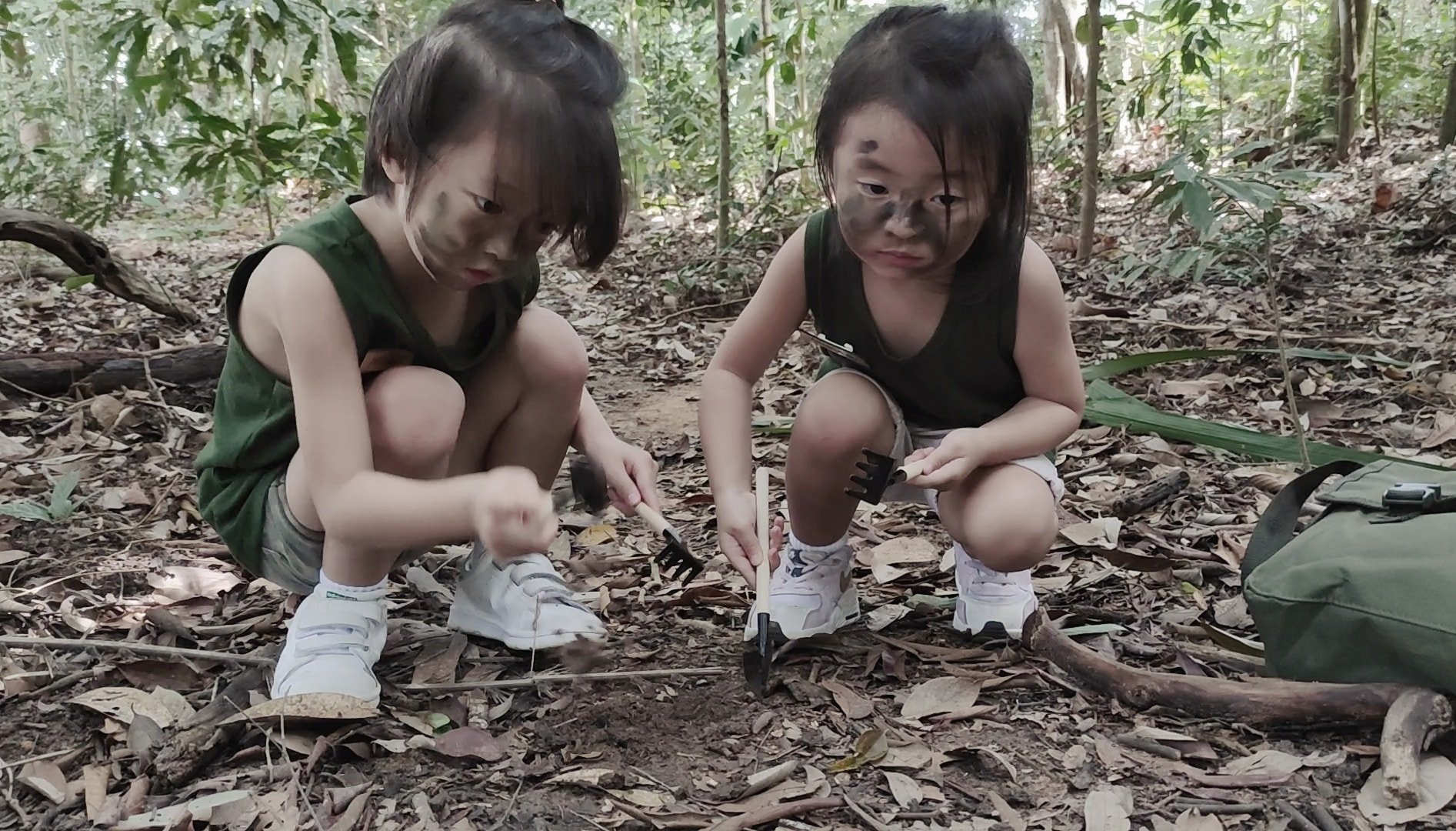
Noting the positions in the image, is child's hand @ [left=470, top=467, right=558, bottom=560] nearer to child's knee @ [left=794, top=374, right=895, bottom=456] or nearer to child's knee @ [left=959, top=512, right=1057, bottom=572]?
child's knee @ [left=794, top=374, right=895, bottom=456]

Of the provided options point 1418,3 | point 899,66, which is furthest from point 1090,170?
point 1418,3

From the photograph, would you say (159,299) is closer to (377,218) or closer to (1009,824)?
(377,218)

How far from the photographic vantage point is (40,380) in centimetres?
283

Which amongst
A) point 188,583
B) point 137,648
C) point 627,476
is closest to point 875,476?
point 627,476

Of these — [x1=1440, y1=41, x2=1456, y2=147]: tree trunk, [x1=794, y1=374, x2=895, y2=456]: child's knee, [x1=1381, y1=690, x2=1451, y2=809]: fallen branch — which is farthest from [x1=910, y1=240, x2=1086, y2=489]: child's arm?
[x1=1440, y1=41, x2=1456, y2=147]: tree trunk

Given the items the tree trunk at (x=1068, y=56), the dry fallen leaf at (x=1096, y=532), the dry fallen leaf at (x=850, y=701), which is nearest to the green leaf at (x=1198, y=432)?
the dry fallen leaf at (x=1096, y=532)

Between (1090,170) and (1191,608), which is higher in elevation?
(1090,170)

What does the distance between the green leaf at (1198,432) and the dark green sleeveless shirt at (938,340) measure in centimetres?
86

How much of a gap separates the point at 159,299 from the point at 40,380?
2.33ft

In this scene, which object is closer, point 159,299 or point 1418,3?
point 159,299

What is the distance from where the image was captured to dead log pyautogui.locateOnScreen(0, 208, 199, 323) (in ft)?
9.73

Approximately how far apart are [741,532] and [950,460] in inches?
12.9

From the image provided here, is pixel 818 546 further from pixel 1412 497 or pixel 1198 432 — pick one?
pixel 1198 432

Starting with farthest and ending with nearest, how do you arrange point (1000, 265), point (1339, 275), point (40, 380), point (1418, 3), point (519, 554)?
1. point (1418, 3)
2. point (1339, 275)
3. point (40, 380)
4. point (1000, 265)
5. point (519, 554)
